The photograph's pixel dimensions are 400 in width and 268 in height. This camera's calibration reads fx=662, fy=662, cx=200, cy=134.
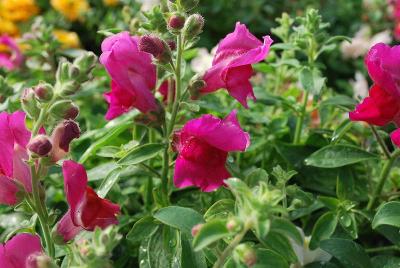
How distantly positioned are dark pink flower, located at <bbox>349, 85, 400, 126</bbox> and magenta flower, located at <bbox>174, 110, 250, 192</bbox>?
16cm

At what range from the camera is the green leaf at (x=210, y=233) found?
621mm

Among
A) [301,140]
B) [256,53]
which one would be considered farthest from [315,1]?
[256,53]

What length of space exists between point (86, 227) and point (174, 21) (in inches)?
11.1

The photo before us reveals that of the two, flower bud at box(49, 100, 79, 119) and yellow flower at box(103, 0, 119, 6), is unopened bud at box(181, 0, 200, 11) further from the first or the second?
yellow flower at box(103, 0, 119, 6)

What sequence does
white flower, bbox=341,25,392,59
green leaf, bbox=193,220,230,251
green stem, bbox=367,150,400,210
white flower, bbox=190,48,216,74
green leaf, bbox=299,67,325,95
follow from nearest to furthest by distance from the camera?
green leaf, bbox=193,220,230,251, green stem, bbox=367,150,400,210, green leaf, bbox=299,67,325,95, white flower, bbox=190,48,216,74, white flower, bbox=341,25,392,59

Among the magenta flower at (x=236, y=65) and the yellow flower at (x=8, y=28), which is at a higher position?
the magenta flower at (x=236, y=65)

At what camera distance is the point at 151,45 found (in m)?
0.85

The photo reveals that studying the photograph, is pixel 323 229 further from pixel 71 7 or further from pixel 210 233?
pixel 71 7

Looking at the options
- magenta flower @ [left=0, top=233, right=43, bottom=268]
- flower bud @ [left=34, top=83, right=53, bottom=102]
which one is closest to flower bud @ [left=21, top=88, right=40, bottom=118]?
flower bud @ [left=34, top=83, right=53, bottom=102]

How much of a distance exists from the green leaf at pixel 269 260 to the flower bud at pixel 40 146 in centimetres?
25

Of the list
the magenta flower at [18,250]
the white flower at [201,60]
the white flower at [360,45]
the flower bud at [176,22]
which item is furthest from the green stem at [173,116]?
the white flower at [360,45]

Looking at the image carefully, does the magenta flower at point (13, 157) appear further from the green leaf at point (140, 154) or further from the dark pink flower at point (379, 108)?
the dark pink flower at point (379, 108)

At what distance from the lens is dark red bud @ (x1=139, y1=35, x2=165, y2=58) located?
0.85 meters

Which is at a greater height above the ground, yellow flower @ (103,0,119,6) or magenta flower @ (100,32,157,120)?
magenta flower @ (100,32,157,120)
